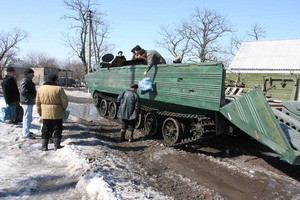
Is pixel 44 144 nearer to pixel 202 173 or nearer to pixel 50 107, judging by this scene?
pixel 50 107

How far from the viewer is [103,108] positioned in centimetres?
1134

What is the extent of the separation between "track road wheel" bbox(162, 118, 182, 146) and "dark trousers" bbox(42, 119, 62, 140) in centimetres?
255

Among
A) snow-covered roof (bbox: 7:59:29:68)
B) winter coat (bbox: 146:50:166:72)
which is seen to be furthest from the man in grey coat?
snow-covered roof (bbox: 7:59:29:68)

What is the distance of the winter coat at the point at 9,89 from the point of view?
723 cm

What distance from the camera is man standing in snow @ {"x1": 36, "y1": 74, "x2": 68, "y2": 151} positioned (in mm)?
5477

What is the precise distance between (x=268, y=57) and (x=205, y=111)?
22790 millimetres

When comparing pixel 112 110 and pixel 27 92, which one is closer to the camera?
pixel 27 92

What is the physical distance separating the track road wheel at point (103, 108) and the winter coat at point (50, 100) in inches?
210

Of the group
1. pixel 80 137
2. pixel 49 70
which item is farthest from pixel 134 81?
pixel 49 70

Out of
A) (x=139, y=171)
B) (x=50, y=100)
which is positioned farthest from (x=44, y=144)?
(x=139, y=171)

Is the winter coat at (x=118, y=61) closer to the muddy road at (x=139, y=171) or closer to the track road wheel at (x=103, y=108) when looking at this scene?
the track road wheel at (x=103, y=108)

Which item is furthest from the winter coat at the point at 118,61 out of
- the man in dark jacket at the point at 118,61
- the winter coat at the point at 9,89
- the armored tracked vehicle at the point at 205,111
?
the winter coat at the point at 9,89

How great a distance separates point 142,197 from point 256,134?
2423mm

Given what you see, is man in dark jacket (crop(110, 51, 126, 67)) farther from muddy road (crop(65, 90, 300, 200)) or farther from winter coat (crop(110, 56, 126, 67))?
muddy road (crop(65, 90, 300, 200))
